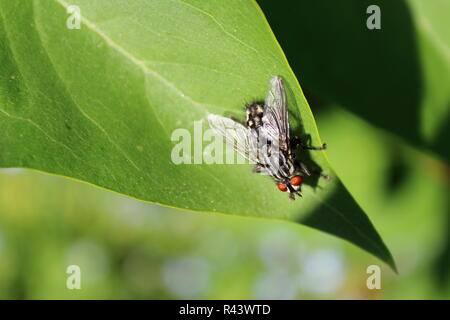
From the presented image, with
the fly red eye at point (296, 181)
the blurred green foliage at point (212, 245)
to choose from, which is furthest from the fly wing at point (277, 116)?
the blurred green foliage at point (212, 245)

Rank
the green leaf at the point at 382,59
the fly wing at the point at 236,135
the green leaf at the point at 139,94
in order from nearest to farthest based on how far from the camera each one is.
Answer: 1. the green leaf at the point at 139,94
2. the fly wing at the point at 236,135
3. the green leaf at the point at 382,59

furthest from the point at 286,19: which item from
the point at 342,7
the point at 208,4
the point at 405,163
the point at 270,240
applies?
the point at 270,240

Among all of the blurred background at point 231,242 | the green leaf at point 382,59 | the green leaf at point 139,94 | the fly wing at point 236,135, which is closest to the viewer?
the green leaf at point 139,94

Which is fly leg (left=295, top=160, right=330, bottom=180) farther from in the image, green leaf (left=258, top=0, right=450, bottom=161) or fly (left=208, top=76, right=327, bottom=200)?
green leaf (left=258, top=0, right=450, bottom=161)

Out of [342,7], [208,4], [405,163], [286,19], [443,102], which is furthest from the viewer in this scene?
[405,163]

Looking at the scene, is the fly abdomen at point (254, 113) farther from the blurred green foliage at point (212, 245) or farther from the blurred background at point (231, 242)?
the blurred green foliage at point (212, 245)

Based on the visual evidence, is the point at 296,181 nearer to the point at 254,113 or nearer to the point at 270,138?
the point at 254,113
